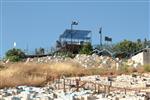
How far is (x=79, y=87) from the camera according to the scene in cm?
1795

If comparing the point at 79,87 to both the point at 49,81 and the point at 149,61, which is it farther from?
the point at 149,61

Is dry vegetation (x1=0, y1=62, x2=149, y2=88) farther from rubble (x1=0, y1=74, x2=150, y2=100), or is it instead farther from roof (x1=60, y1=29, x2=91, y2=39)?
roof (x1=60, y1=29, x2=91, y2=39)

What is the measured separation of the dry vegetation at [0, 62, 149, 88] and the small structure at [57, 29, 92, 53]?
46.2 feet

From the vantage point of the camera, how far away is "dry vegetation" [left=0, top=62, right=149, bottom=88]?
1900 centimetres

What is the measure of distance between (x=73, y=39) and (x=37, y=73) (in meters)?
19.1

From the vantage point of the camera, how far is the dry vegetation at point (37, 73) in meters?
19.0

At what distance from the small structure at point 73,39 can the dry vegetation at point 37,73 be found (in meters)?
14.1

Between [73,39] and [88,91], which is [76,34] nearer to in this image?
[73,39]

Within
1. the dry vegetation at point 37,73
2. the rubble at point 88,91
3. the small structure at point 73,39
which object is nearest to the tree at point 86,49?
the small structure at point 73,39

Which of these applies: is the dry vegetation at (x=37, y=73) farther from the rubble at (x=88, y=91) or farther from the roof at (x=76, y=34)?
the roof at (x=76, y=34)

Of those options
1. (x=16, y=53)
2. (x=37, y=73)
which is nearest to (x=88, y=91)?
(x=37, y=73)

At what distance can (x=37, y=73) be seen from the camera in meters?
21.5

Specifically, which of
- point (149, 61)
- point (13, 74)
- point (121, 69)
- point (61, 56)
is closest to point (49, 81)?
point (13, 74)

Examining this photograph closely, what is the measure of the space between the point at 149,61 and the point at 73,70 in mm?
9594
